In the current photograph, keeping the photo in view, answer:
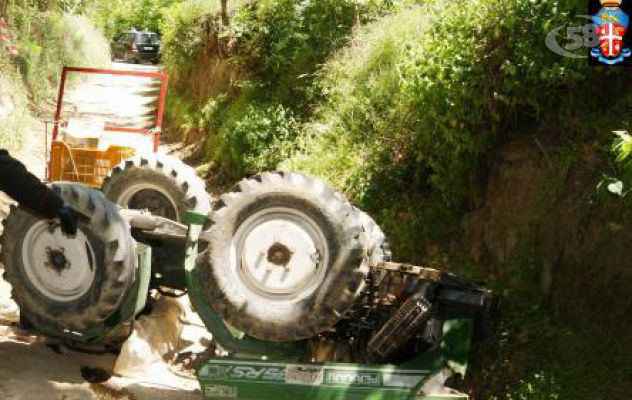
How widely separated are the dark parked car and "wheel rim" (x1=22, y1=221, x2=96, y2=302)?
22583 millimetres

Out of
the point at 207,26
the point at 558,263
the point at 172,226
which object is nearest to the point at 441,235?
the point at 558,263

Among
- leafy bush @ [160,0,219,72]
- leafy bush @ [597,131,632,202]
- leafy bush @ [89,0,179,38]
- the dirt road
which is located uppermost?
leafy bush @ [89,0,179,38]

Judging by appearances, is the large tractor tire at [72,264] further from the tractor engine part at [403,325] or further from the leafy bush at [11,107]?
the leafy bush at [11,107]

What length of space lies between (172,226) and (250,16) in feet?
27.5

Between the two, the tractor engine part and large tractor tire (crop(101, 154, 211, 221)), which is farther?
large tractor tire (crop(101, 154, 211, 221))

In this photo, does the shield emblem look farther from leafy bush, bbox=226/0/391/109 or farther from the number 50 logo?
leafy bush, bbox=226/0/391/109

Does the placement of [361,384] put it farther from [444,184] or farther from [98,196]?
[444,184]

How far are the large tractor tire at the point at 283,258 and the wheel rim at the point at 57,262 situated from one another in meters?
0.96

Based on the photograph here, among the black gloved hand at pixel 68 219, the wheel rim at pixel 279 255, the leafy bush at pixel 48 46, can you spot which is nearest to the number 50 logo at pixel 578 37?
the wheel rim at pixel 279 255

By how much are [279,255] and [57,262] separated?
63.8 inches

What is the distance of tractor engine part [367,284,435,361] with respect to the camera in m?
3.93

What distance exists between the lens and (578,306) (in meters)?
4.76

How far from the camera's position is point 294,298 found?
163 inches

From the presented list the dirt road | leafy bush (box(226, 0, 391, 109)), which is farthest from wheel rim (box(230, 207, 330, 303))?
leafy bush (box(226, 0, 391, 109))
